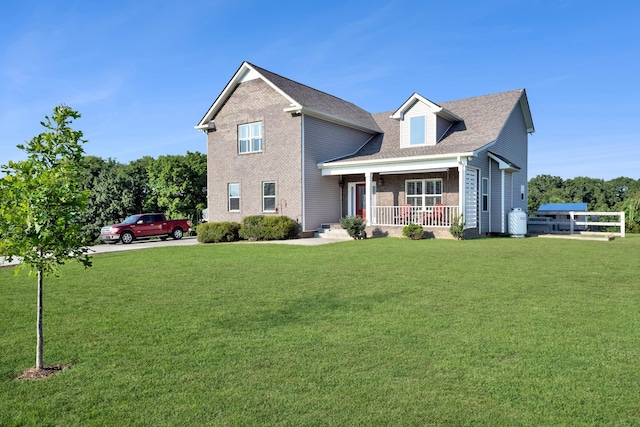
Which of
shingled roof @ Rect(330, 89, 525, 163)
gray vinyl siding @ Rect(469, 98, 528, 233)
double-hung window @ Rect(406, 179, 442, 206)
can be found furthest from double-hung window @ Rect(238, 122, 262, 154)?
gray vinyl siding @ Rect(469, 98, 528, 233)

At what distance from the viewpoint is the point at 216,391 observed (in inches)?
145

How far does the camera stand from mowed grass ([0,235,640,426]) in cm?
335

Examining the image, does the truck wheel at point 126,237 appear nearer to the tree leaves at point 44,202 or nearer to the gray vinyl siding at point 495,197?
the gray vinyl siding at point 495,197

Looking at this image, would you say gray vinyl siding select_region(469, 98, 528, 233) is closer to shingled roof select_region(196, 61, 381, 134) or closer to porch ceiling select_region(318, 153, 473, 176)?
porch ceiling select_region(318, 153, 473, 176)

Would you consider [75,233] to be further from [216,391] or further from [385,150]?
[385,150]

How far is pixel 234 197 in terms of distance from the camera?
23172mm

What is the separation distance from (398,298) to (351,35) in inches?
531

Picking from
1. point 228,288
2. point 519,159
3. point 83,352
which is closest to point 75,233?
point 83,352

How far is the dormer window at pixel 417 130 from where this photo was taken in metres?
20.9

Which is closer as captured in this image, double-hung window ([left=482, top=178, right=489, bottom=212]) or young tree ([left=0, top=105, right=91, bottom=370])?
young tree ([left=0, top=105, right=91, bottom=370])

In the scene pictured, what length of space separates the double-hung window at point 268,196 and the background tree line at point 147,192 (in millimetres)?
14888

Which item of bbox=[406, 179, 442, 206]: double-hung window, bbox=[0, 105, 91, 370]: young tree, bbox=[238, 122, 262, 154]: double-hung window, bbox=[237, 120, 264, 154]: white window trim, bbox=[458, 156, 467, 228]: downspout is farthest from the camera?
bbox=[238, 122, 262, 154]: double-hung window

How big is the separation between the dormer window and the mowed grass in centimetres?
1261

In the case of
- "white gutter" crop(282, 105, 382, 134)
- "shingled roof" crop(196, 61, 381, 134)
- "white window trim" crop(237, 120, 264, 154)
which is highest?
"shingled roof" crop(196, 61, 381, 134)
